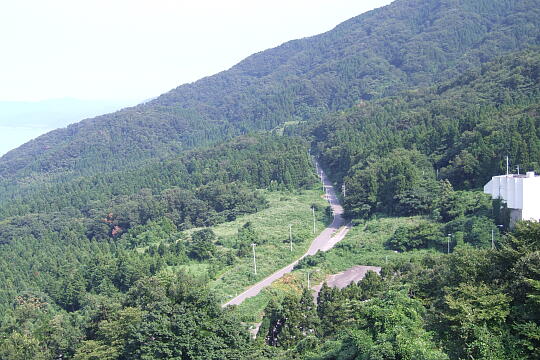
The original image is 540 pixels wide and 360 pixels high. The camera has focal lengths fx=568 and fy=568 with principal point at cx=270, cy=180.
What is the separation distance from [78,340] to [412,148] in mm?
30337

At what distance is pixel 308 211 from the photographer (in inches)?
1619

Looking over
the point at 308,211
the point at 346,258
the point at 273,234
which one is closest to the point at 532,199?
the point at 346,258

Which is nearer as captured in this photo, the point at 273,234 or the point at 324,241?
the point at 324,241

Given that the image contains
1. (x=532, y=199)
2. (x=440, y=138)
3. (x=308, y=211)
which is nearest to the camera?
(x=532, y=199)

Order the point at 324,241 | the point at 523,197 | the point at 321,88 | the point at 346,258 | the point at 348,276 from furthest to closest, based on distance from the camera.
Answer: the point at 321,88 → the point at 324,241 → the point at 346,258 → the point at 348,276 → the point at 523,197

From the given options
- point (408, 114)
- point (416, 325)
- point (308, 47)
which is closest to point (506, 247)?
point (416, 325)

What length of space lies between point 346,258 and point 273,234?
284 inches

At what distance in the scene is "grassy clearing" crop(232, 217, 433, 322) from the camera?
25.5 meters

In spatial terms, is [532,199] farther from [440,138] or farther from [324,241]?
[440,138]

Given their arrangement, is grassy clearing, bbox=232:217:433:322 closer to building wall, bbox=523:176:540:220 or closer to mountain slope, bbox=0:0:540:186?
building wall, bbox=523:176:540:220

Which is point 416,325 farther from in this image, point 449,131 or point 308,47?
point 308,47

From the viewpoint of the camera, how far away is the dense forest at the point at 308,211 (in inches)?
508

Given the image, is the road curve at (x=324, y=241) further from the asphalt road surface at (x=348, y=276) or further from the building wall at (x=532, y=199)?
the building wall at (x=532, y=199)

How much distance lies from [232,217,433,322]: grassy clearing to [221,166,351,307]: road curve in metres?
0.95
